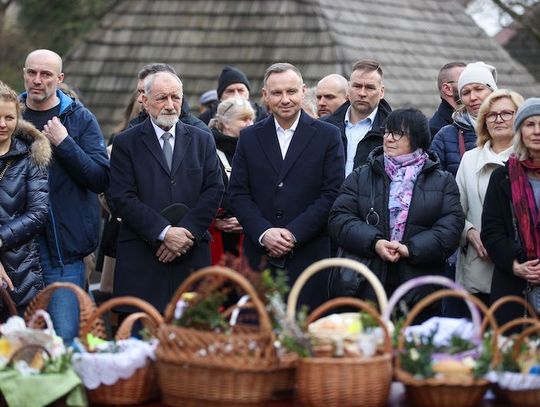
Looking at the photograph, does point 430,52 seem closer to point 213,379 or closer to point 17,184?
point 17,184

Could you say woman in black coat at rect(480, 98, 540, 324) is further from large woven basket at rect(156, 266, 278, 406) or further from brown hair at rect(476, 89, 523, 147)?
large woven basket at rect(156, 266, 278, 406)

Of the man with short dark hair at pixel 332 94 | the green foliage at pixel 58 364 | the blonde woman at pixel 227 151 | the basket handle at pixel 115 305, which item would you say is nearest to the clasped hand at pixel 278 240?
the blonde woman at pixel 227 151

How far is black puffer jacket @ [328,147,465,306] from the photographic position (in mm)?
7215

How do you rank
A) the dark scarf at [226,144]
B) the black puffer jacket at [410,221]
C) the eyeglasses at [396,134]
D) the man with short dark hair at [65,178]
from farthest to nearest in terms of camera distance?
the dark scarf at [226,144]
the man with short dark hair at [65,178]
the eyeglasses at [396,134]
the black puffer jacket at [410,221]

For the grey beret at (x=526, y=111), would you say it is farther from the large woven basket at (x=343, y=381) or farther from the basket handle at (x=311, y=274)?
→ the large woven basket at (x=343, y=381)

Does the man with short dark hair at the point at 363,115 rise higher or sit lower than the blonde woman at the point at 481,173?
higher

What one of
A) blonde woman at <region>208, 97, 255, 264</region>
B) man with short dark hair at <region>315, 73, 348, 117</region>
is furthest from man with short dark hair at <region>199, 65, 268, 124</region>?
blonde woman at <region>208, 97, 255, 264</region>

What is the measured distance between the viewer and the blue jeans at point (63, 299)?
26.1ft

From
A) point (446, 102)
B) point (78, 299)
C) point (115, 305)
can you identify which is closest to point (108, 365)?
point (115, 305)

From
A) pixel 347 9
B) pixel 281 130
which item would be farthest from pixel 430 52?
pixel 281 130

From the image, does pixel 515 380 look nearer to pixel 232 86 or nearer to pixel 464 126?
pixel 464 126

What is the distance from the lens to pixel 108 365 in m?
5.49

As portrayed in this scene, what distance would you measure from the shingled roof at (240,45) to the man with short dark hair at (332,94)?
663 centimetres

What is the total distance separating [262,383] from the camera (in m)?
5.20
